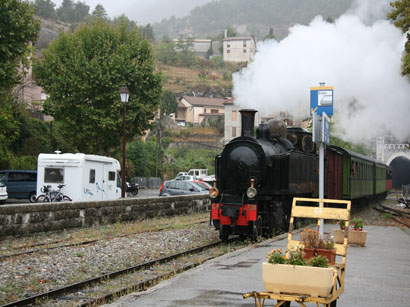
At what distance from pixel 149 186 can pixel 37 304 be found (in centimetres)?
4796

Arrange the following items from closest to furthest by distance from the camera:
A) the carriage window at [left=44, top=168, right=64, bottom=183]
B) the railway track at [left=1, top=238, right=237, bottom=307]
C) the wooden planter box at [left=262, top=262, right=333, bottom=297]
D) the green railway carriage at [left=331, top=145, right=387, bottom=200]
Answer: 1. the wooden planter box at [left=262, top=262, right=333, bottom=297]
2. the railway track at [left=1, top=238, right=237, bottom=307]
3. the carriage window at [left=44, top=168, right=64, bottom=183]
4. the green railway carriage at [left=331, top=145, right=387, bottom=200]

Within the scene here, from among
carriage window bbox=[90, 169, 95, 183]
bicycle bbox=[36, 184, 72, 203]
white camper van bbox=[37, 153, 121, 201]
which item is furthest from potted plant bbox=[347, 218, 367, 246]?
carriage window bbox=[90, 169, 95, 183]

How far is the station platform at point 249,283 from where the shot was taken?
7.32 metres

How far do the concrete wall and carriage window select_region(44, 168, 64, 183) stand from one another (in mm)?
4761

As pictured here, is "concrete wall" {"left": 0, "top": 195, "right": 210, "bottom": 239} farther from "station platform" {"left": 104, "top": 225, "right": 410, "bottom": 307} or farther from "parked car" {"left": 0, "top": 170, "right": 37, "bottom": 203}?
"parked car" {"left": 0, "top": 170, "right": 37, "bottom": 203}

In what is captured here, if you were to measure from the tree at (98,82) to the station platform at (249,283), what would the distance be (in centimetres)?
2558

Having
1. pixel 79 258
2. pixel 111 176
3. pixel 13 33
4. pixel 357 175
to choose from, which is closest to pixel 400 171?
pixel 357 175

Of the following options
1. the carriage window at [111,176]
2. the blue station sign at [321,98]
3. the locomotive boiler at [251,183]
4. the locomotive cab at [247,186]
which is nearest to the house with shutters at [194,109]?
the carriage window at [111,176]

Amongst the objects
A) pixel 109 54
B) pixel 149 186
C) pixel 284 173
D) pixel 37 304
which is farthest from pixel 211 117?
pixel 37 304

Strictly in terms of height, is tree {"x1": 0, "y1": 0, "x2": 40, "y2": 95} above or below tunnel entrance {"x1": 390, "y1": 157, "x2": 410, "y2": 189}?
above

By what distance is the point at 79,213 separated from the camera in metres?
18.1

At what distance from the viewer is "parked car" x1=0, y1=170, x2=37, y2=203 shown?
30203 millimetres

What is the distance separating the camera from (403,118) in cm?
2105

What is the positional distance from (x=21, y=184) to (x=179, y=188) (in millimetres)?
8863
